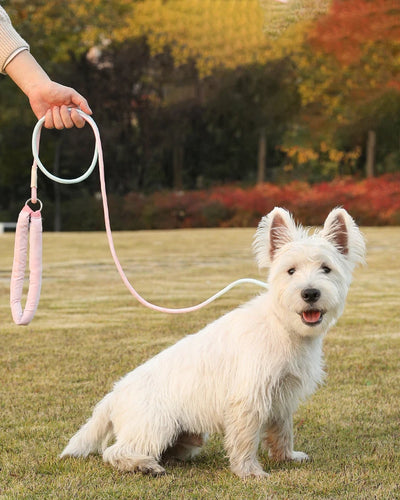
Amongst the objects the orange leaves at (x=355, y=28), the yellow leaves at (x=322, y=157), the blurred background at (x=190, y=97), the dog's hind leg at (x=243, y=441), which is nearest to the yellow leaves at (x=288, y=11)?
the orange leaves at (x=355, y=28)

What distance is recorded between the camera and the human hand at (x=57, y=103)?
3977 mm

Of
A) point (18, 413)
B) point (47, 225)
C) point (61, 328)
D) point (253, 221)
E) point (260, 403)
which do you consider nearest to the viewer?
point (260, 403)

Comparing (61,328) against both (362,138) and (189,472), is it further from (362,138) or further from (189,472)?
(362,138)

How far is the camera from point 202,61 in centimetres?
3544

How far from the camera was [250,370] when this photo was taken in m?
4.16

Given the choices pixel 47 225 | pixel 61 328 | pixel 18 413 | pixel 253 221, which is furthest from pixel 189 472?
pixel 47 225

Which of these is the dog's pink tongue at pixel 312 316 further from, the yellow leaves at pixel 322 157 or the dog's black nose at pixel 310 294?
the yellow leaves at pixel 322 157

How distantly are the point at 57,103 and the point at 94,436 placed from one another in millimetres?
1859

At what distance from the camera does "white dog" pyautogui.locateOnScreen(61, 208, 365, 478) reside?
161 inches

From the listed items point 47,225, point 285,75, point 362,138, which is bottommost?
point 47,225

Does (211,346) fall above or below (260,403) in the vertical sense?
above

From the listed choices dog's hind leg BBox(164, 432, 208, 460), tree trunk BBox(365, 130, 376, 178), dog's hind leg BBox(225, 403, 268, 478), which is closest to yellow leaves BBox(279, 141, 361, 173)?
tree trunk BBox(365, 130, 376, 178)

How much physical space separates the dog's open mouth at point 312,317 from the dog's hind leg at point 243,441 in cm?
59

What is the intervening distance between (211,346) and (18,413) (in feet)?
Result: 6.04
